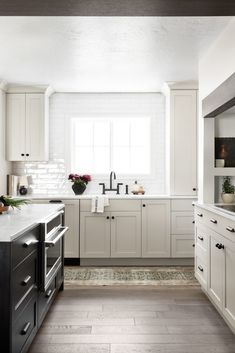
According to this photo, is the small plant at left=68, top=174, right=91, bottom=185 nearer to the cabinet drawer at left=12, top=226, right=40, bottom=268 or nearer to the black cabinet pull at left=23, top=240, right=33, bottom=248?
the cabinet drawer at left=12, top=226, right=40, bottom=268

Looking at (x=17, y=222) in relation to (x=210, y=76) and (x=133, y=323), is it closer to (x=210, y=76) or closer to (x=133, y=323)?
(x=133, y=323)

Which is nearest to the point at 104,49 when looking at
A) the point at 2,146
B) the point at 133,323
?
the point at 2,146

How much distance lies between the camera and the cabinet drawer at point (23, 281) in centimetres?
207

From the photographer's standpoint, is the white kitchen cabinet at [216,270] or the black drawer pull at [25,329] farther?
the white kitchen cabinet at [216,270]

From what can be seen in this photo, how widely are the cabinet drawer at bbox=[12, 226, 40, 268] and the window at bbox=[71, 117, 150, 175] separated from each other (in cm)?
313

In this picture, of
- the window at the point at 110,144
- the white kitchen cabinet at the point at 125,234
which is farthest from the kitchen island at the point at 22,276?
the window at the point at 110,144

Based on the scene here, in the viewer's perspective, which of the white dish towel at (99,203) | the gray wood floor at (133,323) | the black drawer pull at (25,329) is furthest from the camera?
the white dish towel at (99,203)

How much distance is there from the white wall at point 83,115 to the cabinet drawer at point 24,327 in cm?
317

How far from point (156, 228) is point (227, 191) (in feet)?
3.89

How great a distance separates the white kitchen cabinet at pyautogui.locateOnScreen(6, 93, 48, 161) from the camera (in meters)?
5.27

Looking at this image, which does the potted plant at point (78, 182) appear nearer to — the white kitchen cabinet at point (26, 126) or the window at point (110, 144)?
the window at point (110, 144)

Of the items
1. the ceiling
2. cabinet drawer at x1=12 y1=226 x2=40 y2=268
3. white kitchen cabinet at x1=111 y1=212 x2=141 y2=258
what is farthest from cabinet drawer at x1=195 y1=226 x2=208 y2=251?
the ceiling

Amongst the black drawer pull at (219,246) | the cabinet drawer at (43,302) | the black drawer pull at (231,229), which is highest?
the black drawer pull at (231,229)

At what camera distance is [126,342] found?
2.70m
